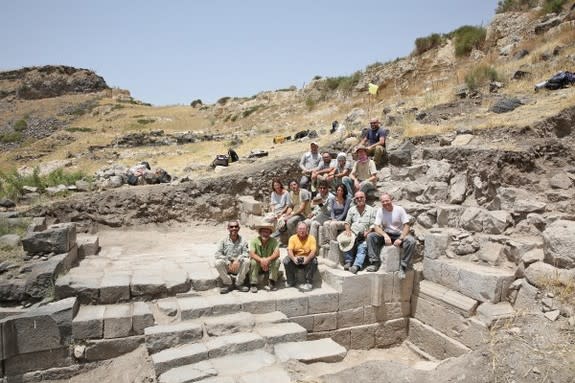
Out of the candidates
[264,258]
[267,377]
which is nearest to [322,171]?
[264,258]

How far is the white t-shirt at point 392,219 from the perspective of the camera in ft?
24.9

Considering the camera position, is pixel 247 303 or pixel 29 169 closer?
pixel 247 303

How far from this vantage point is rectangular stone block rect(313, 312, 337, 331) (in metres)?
7.20

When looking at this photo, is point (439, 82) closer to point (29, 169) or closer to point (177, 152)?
point (177, 152)

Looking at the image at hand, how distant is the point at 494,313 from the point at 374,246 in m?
2.14

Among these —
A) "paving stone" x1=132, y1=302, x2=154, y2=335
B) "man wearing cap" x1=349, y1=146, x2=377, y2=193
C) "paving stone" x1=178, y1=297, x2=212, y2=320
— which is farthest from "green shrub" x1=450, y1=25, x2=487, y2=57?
"paving stone" x1=132, y1=302, x2=154, y2=335

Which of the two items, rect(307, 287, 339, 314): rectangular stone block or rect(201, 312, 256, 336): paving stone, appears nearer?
rect(201, 312, 256, 336): paving stone

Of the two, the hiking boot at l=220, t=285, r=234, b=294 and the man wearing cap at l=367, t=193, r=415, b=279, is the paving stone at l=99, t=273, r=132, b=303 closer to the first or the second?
the hiking boot at l=220, t=285, r=234, b=294

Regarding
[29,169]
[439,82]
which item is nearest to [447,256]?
[439,82]

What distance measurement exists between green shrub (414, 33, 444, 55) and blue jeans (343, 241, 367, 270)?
809 inches

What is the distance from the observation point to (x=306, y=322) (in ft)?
23.4

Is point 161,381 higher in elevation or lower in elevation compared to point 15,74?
lower

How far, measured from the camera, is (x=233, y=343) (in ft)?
18.9

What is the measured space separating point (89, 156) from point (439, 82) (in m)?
18.4
